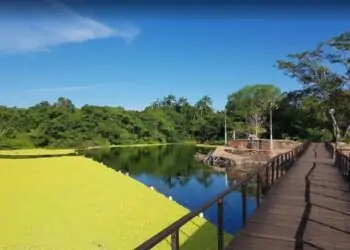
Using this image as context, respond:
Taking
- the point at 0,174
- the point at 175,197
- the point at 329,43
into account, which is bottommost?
the point at 175,197

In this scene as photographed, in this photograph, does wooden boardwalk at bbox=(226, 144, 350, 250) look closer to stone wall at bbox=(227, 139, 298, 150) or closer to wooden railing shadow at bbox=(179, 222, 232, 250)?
wooden railing shadow at bbox=(179, 222, 232, 250)

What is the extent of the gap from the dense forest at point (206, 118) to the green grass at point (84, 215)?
22393mm

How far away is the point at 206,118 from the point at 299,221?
83.0m

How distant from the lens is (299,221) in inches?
233

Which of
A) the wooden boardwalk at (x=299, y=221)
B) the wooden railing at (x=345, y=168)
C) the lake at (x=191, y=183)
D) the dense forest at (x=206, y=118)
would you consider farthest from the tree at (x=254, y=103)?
the wooden boardwalk at (x=299, y=221)

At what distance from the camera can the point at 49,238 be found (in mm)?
11672

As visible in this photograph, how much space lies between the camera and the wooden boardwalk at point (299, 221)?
4773 mm

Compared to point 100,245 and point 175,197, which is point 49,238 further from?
point 175,197

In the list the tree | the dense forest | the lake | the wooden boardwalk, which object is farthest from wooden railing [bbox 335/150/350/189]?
the tree

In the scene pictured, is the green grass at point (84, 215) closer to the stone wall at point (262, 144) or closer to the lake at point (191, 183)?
the lake at point (191, 183)

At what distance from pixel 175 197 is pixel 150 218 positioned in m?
11.3

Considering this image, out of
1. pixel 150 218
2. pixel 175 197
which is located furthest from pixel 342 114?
pixel 150 218

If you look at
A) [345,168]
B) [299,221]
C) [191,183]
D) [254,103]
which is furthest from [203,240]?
[254,103]

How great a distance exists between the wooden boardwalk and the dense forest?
28.8m
